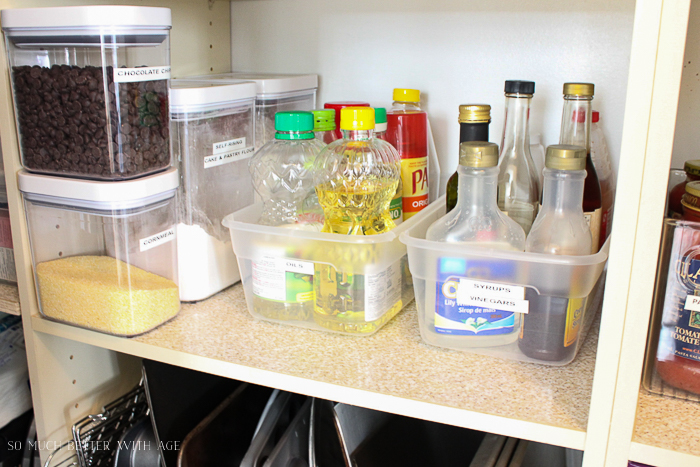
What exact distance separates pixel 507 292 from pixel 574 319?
0.31 ft

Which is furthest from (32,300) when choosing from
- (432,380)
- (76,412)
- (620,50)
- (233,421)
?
(620,50)

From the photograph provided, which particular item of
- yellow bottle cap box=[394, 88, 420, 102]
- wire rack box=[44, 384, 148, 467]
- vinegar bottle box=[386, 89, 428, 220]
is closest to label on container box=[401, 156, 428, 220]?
vinegar bottle box=[386, 89, 428, 220]

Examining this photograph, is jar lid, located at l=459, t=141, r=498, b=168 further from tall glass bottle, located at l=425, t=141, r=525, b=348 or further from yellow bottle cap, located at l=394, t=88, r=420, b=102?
yellow bottle cap, located at l=394, t=88, r=420, b=102

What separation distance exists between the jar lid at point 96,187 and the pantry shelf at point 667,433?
0.71m

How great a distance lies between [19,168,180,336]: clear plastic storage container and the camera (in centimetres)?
82

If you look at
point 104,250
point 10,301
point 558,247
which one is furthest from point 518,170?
point 10,301

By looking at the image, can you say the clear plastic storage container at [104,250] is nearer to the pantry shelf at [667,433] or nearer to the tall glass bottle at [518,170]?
the tall glass bottle at [518,170]

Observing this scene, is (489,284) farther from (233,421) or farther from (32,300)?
(32,300)

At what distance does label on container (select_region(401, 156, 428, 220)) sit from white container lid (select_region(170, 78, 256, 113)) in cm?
31

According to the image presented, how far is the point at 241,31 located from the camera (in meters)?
1.29

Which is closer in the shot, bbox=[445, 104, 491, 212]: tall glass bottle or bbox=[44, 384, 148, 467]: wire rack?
bbox=[445, 104, 491, 212]: tall glass bottle

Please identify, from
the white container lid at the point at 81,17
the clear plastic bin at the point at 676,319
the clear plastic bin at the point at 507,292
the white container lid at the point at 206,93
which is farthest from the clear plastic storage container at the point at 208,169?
the clear plastic bin at the point at 676,319

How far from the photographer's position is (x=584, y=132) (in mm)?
869

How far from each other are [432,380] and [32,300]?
2.18ft
